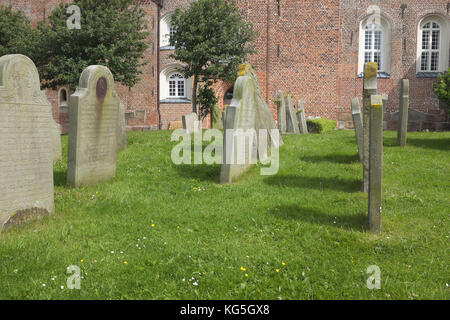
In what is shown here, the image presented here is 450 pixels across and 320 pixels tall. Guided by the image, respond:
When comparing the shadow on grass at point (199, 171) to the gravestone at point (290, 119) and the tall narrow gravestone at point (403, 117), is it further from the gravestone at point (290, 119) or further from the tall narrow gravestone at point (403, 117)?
the gravestone at point (290, 119)

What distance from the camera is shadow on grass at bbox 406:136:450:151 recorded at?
32.1 feet

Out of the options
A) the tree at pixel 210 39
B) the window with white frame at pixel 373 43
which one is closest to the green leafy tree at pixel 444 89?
the tree at pixel 210 39

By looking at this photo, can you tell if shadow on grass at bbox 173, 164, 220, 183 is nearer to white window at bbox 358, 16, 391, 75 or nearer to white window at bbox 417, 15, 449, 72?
white window at bbox 358, 16, 391, 75

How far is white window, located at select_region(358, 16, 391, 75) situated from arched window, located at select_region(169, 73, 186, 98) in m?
10.8

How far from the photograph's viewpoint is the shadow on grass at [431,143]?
980 centimetres

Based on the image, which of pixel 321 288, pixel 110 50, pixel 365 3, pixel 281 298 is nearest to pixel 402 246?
pixel 321 288

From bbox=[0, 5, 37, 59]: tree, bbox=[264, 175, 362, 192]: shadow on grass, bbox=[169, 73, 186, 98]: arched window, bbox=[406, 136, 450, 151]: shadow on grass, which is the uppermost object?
bbox=[0, 5, 37, 59]: tree

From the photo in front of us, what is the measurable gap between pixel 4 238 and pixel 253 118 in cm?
490

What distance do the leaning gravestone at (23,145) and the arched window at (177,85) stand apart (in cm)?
1984

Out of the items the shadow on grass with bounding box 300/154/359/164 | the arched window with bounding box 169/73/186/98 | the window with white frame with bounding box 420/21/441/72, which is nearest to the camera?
the shadow on grass with bounding box 300/154/359/164

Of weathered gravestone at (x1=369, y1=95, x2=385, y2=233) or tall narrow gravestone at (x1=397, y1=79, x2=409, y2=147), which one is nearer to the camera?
weathered gravestone at (x1=369, y1=95, x2=385, y2=233)

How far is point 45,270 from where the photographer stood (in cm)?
352

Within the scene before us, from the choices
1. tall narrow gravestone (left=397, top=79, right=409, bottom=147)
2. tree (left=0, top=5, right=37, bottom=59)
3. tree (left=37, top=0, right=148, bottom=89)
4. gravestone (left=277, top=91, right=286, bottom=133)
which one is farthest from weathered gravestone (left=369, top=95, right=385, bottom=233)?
tree (left=0, top=5, right=37, bottom=59)

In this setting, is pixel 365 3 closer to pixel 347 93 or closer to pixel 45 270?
pixel 347 93
